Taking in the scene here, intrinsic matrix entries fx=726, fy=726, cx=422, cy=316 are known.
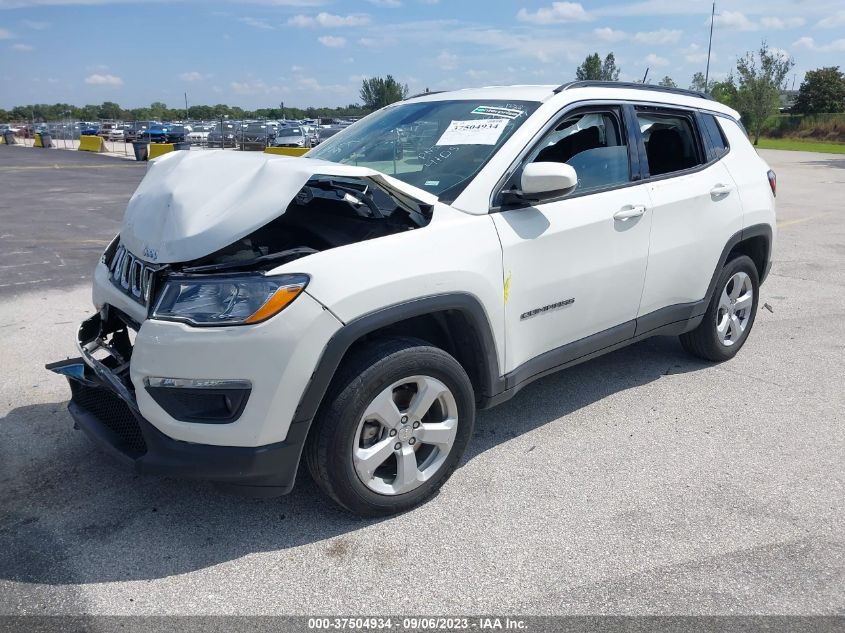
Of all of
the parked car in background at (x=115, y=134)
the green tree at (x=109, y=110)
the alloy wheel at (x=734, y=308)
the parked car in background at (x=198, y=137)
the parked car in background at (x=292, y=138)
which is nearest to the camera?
the alloy wheel at (x=734, y=308)

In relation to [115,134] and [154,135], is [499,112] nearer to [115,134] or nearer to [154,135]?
[154,135]

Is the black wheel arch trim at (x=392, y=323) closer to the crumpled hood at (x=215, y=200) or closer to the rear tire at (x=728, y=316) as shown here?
the crumpled hood at (x=215, y=200)

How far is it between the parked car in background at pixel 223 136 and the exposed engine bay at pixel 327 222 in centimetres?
3350

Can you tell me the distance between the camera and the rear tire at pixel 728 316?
16.1ft

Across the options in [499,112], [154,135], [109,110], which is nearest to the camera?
[499,112]

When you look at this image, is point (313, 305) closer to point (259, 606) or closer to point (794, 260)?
point (259, 606)

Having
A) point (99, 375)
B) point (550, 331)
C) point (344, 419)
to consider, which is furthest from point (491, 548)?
point (99, 375)

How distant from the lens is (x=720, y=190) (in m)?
4.68

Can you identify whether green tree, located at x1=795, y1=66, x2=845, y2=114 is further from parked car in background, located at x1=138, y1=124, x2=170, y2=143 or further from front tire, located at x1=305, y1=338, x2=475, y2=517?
front tire, located at x1=305, y1=338, x2=475, y2=517

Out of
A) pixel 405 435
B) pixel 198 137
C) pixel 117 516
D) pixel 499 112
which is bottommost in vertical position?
pixel 117 516

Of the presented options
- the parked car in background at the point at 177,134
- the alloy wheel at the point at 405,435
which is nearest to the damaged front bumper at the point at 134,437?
the alloy wheel at the point at 405,435

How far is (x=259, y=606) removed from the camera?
104 inches

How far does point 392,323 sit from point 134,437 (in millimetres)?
1200

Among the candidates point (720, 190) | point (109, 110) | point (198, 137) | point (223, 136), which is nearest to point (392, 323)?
point (720, 190)
